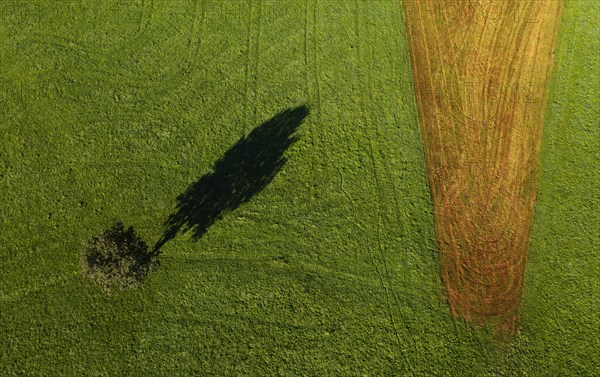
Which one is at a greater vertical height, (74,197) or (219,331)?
(74,197)

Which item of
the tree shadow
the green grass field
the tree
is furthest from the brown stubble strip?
the tree

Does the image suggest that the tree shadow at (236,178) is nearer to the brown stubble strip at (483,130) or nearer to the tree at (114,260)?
the tree at (114,260)

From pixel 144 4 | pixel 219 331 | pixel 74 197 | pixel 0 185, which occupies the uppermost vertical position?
pixel 144 4

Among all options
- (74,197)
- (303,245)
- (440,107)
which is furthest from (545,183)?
(74,197)

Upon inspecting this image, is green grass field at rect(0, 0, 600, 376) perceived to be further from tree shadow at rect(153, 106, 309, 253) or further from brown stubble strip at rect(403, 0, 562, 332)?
brown stubble strip at rect(403, 0, 562, 332)

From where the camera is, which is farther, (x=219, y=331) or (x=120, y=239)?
(x=219, y=331)

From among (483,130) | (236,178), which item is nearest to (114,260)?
(236,178)

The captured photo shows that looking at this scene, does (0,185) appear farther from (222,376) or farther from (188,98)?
(222,376)

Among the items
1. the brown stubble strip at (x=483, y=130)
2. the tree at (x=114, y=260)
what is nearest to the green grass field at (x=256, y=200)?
the brown stubble strip at (x=483, y=130)
